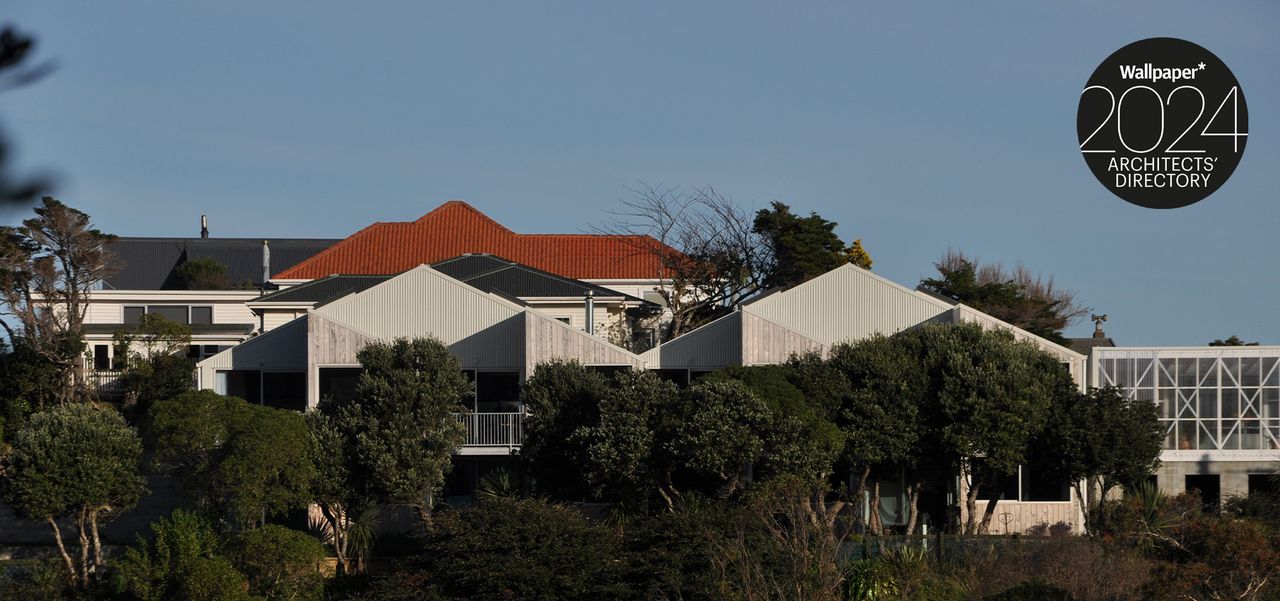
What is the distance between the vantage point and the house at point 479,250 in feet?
201

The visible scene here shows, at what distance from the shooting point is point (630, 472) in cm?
3084

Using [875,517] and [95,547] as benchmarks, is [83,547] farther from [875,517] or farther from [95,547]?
[875,517]

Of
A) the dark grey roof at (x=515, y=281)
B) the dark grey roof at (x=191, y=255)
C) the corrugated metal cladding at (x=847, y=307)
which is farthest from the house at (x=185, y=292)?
the corrugated metal cladding at (x=847, y=307)

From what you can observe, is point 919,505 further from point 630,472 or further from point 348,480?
point 348,480

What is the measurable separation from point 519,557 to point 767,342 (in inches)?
394

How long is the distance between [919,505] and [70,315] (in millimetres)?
25586

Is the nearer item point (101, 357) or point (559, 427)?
point (559, 427)

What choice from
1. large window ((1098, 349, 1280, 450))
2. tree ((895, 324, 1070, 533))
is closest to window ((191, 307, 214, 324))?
tree ((895, 324, 1070, 533))

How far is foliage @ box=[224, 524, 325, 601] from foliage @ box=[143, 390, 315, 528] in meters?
1.51

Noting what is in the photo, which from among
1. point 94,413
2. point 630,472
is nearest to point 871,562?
point 630,472

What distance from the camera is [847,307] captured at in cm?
3712

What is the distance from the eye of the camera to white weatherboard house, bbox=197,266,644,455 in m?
35.2

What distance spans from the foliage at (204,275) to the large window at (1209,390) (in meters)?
45.2

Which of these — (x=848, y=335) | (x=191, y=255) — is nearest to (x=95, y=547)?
(x=848, y=335)
